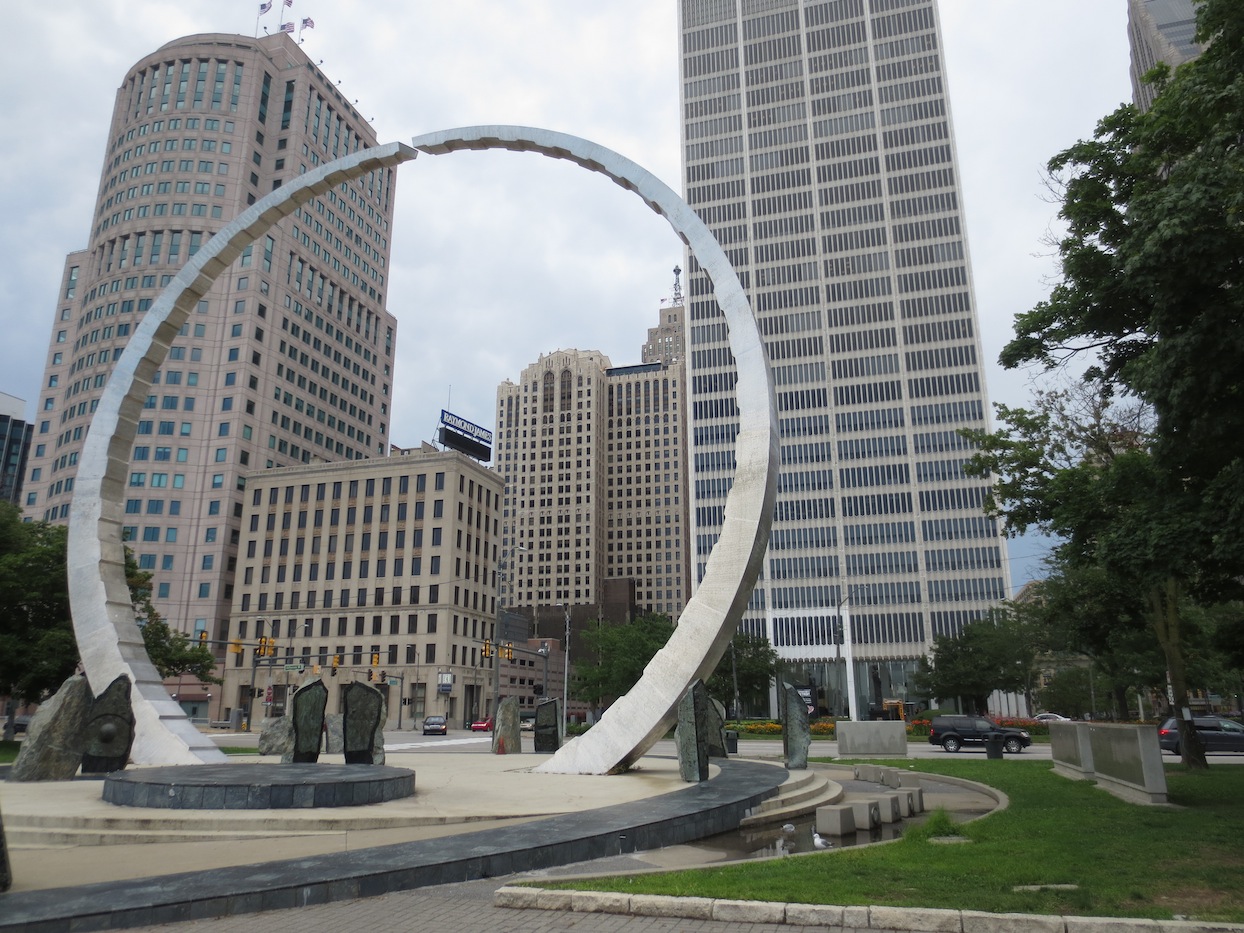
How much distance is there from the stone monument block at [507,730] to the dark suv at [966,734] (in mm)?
18064

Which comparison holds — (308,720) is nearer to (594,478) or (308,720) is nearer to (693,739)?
(693,739)

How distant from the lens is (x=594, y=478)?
159500mm

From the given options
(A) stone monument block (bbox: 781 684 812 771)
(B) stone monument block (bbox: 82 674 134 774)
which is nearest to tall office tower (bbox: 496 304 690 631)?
(A) stone monument block (bbox: 781 684 812 771)

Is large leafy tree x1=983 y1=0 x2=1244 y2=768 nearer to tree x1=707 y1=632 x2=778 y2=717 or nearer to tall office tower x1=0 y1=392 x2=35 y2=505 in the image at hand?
tree x1=707 y1=632 x2=778 y2=717

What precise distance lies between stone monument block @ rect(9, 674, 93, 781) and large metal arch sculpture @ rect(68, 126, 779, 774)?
2.89 m

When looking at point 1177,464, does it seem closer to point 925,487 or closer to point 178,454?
point 925,487

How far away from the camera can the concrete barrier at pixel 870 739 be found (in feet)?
91.3

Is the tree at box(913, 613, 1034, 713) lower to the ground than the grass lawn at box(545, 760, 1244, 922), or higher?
higher

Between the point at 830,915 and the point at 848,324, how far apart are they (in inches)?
3720

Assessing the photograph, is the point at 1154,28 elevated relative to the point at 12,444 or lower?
elevated

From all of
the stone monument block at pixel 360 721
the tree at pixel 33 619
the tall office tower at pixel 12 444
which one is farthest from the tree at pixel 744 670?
the tall office tower at pixel 12 444

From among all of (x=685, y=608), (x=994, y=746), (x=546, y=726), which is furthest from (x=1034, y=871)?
(x=994, y=746)

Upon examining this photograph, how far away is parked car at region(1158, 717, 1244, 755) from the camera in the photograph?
3219 cm

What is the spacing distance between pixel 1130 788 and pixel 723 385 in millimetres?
83807
